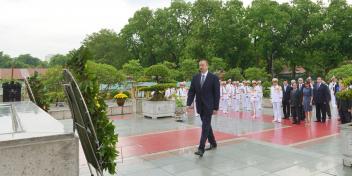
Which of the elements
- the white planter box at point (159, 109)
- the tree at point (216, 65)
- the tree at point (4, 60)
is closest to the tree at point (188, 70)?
the tree at point (216, 65)

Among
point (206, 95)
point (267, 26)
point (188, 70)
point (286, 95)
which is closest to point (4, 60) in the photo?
point (188, 70)

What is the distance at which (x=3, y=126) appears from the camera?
Answer: 3.83 metres

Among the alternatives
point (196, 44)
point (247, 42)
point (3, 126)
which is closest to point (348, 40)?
point (247, 42)

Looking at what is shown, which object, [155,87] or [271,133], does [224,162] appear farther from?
[155,87]

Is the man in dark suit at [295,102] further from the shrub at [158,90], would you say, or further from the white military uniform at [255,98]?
the shrub at [158,90]

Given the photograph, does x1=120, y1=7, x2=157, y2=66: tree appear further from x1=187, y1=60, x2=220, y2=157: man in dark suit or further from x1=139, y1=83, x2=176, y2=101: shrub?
x1=187, y1=60, x2=220, y2=157: man in dark suit

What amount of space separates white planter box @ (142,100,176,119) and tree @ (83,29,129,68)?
127ft

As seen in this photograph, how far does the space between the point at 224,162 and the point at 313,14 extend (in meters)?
34.8

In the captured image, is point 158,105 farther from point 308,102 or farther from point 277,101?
point 308,102

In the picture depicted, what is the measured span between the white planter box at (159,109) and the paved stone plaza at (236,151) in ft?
8.73

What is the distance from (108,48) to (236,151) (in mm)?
51908

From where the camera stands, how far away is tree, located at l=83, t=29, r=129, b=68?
176 feet

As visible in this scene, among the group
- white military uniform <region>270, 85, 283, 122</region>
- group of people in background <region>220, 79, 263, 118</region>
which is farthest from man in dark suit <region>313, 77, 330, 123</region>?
group of people in background <region>220, 79, 263, 118</region>

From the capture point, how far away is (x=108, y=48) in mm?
57312
